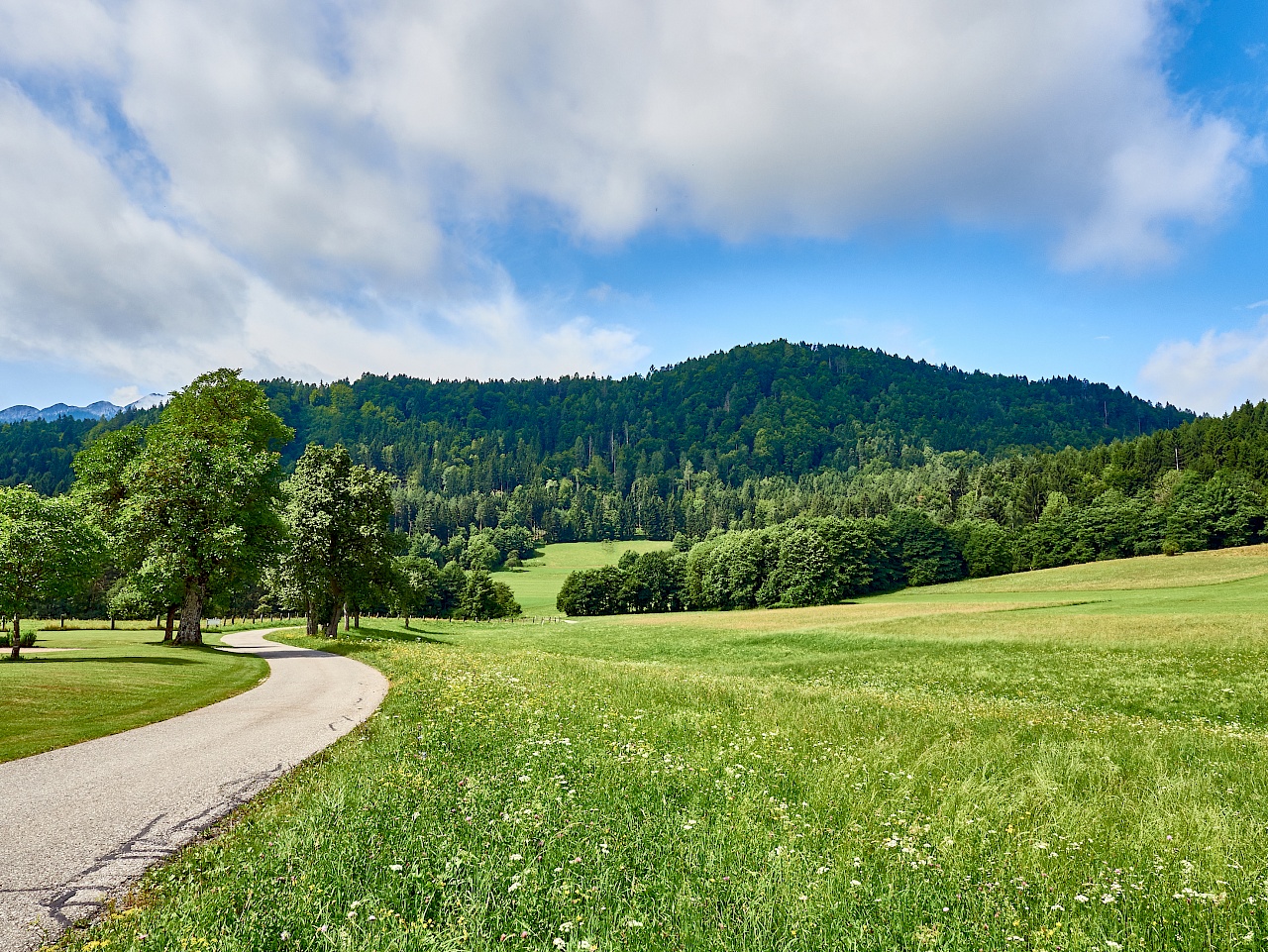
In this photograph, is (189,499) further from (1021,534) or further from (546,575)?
(546,575)

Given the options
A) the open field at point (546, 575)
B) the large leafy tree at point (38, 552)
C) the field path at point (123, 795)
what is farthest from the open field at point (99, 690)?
the open field at point (546, 575)

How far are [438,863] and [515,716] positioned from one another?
22.8 ft

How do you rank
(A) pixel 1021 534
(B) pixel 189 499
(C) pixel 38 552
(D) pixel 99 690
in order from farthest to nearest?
(A) pixel 1021 534
(B) pixel 189 499
(C) pixel 38 552
(D) pixel 99 690

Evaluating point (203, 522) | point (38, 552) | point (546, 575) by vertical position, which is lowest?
point (546, 575)

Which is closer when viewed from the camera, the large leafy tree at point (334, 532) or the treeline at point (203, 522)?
the treeline at point (203, 522)

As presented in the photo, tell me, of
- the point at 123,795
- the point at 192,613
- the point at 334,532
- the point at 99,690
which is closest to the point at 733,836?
the point at 123,795

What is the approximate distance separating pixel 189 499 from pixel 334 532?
35.3 feet

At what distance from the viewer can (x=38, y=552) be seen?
2581 cm

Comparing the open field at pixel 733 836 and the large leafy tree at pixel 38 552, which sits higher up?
the large leafy tree at pixel 38 552

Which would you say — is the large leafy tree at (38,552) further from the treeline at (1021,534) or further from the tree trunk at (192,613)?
the treeline at (1021,534)

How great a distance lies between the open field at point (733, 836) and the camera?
4637mm

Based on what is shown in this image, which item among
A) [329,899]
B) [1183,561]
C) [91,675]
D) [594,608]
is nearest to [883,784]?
[329,899]

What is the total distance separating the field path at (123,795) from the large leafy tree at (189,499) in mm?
21910

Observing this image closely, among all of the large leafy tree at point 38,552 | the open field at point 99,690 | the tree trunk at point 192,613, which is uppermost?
the large leafy tree at point 38,552
